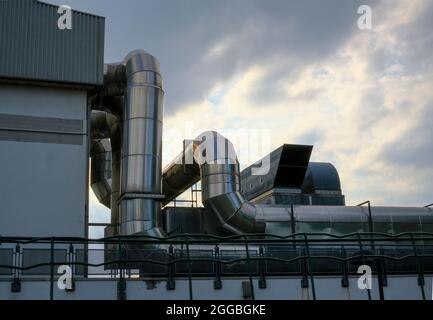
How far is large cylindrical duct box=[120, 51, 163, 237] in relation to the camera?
17891 millimetres

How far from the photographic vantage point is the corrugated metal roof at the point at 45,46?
56.8ft

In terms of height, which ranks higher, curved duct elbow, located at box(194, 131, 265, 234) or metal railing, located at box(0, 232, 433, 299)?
curved duct elbow, located at box(194, 131, 265, 234)

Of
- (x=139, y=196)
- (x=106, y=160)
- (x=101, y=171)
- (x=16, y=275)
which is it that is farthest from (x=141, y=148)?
(x=106, y=160)

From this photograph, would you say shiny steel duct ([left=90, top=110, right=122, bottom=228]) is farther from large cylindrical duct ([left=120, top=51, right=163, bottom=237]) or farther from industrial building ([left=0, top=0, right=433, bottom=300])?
large cylindrical duct ([left=120, top=51, right=163, bottom=237])

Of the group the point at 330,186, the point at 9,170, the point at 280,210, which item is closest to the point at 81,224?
the point at 9,170

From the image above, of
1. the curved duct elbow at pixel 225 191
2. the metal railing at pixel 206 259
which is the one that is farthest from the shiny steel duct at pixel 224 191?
the metal railing at pixel 206 259

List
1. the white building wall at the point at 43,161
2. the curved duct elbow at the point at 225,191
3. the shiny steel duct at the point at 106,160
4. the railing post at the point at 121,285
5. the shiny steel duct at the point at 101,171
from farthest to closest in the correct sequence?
the shiny steel duct at the point at 101,171 → the shiny steel duct at the point at 106,160 → the curved duct elbow at the point at 225,191 → the white building wall at the point at 43,161 → the railing post at the point at 121,285

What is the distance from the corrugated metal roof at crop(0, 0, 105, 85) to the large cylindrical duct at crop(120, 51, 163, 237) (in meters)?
1.38

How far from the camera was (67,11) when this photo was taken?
60.1 feet

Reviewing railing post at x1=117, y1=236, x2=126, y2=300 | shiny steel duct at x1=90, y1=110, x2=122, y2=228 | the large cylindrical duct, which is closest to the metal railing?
railing post at x1=117, y1=236, x2=126, y2=300

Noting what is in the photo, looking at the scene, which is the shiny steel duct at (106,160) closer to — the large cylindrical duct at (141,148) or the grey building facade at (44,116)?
the large cylindrical duct at (141,148)

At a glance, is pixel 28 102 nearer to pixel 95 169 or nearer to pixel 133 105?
pixel 133 105

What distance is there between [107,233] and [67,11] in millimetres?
8402

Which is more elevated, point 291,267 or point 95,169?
point 95,169
